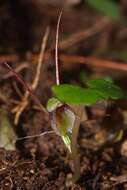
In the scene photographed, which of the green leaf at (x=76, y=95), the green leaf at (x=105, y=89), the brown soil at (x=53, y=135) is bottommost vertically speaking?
the brown soil at (x=53, y=135)

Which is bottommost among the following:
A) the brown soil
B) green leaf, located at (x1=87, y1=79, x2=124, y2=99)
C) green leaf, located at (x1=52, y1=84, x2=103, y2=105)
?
the brown soil

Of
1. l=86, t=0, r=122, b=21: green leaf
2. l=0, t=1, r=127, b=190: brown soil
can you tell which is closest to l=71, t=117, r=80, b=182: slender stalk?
l=0, t=1, r=127, b=190: brown soil

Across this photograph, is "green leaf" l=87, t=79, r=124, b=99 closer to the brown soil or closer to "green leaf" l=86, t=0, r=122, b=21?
the brown soil

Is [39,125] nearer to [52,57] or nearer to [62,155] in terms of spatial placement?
[62,155]

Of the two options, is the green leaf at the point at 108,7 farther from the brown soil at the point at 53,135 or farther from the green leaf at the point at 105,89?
the green leaf at the point at 105,89

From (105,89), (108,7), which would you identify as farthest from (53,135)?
(108,7)

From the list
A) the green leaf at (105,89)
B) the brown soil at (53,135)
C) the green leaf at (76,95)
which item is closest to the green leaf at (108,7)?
the brown soil at (53,135)

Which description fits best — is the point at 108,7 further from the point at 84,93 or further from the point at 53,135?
the point at 84,93
